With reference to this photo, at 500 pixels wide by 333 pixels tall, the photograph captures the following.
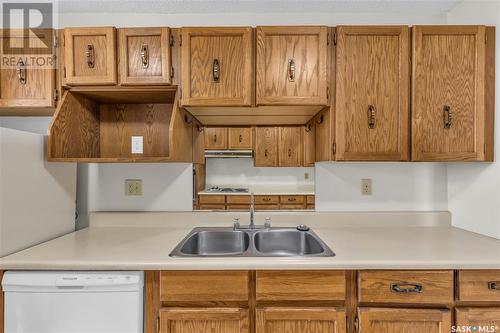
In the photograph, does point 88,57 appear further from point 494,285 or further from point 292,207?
point 494,285

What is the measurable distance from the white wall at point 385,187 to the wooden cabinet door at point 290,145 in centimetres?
23

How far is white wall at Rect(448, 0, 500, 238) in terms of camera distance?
152 centimetres

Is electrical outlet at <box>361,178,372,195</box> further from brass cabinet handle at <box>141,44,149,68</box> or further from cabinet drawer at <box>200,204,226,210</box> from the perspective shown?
brass cabinet handle at <box>141,44,149,68</box>

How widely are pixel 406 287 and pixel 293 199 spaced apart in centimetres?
92

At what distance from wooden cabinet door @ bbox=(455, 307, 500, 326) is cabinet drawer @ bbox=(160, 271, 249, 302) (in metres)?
0.92

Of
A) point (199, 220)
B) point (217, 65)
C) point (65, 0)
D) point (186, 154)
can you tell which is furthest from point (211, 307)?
point (65, 0)

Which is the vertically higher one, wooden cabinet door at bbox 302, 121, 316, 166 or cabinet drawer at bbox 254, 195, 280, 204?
wooden cabinet door at bbox 302, 121, 316, 166

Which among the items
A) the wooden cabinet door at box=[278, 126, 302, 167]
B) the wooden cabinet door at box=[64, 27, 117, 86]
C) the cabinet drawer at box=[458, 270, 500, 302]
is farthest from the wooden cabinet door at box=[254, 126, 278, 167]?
the cabinet drawer at box=[458, 270, 500, 302]

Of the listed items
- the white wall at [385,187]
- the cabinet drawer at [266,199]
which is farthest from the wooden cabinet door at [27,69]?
the white wall at [385,187]

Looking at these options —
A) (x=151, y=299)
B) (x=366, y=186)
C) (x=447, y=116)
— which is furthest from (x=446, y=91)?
(x=151, y=299)

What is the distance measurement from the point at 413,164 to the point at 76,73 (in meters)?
2.13

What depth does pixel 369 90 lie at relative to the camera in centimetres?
151

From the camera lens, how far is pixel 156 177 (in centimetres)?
190

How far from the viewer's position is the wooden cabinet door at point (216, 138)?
203 centimetres
